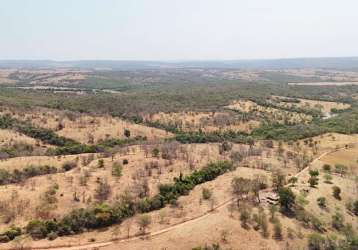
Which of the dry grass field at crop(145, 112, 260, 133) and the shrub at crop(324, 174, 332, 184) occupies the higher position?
the shrub at crop(324, 174, 332, 184)

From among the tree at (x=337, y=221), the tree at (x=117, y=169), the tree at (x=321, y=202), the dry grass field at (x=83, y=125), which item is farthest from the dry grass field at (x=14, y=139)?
the tree at (x=337, y=221)

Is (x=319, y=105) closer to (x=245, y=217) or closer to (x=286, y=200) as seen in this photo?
(x=286, y=200)

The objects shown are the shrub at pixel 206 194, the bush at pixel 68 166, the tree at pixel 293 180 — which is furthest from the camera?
the bush at pixel 68 166

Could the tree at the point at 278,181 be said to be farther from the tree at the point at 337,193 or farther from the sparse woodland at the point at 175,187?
the tree at the point at 337,193

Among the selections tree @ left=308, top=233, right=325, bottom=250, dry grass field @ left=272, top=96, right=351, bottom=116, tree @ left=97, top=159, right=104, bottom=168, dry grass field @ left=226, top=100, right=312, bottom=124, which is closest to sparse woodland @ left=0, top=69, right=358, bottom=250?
tree @ left=308, top=233, right=325, bottom=250

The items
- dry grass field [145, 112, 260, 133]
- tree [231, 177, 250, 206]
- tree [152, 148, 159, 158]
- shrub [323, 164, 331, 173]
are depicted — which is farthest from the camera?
dry grass field [145, 112, 260, 133]

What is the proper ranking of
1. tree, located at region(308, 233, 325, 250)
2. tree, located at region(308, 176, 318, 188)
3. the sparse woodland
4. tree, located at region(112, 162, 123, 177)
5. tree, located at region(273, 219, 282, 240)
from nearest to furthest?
tree, located at region(308, 233, 325, 250), the sparse woodland, tree, located at region(273, 219, 282, 240), tree, located at region(308, 176, 318, 188), tree, located at region(112, 162, 123, 177)

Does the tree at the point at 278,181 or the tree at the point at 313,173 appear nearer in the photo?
the tree at the point at 278,181

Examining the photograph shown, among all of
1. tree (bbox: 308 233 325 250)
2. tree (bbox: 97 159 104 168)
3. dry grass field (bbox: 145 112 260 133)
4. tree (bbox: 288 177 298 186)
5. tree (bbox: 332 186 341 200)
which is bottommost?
dry grass field (bbox: 145 112 260 133)

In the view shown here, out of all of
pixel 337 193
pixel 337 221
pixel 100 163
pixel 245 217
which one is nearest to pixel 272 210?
pixel 245 217

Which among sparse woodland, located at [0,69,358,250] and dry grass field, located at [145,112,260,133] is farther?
dry grass field, located at [145,112,260,133]

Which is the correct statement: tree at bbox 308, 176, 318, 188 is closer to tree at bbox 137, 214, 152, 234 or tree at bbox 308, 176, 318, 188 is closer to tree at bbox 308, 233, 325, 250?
tree at bbox 308, 233, 325, 250

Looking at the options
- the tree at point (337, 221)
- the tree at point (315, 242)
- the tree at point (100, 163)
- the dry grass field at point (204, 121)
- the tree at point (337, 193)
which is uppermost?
the tree at point (100, 163)
